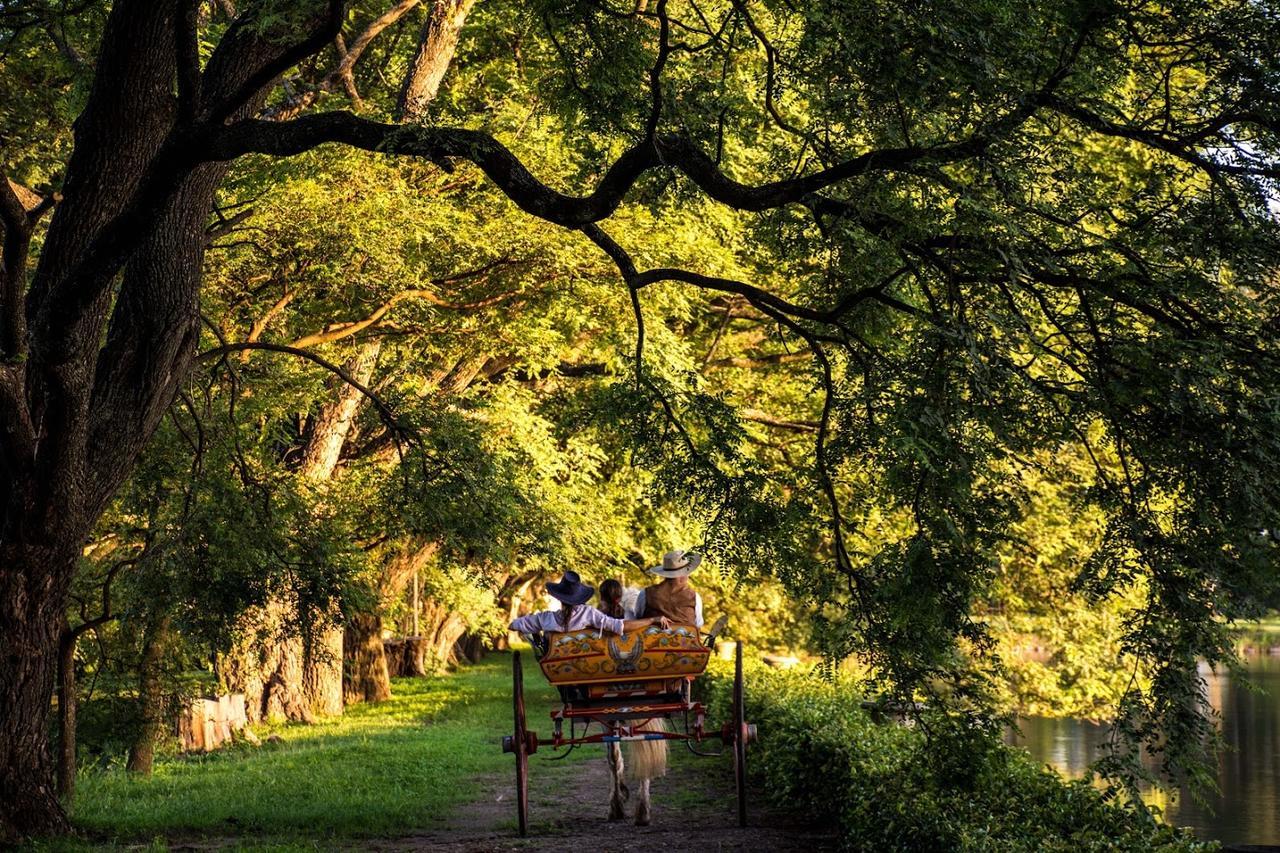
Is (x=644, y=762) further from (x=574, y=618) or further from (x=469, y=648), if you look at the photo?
(x=469, y=648)

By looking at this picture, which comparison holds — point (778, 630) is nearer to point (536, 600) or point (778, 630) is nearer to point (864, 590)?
point (536, 600)

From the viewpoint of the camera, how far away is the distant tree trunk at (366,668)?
3117cm

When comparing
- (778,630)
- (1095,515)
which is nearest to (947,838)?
(1095,515)

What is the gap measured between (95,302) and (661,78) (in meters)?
4.32

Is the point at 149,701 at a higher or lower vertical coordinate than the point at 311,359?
lower

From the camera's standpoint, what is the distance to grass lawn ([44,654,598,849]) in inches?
468

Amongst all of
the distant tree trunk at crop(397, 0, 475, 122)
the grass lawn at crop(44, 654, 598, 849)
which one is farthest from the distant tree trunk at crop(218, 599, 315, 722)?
A: the distant tree trunk at crop(397, 0, 475, 122)

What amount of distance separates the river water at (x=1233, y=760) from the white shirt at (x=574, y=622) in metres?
6.07

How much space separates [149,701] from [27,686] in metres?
5.76

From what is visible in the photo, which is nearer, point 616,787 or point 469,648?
point 616,787

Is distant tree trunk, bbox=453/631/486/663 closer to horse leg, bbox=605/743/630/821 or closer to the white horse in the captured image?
horse leg, bbox=605/743/630/821

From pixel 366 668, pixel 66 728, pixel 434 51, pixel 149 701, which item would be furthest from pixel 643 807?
pixel 366 668

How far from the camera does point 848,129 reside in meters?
8.41

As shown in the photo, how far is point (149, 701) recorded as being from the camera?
15992mm
